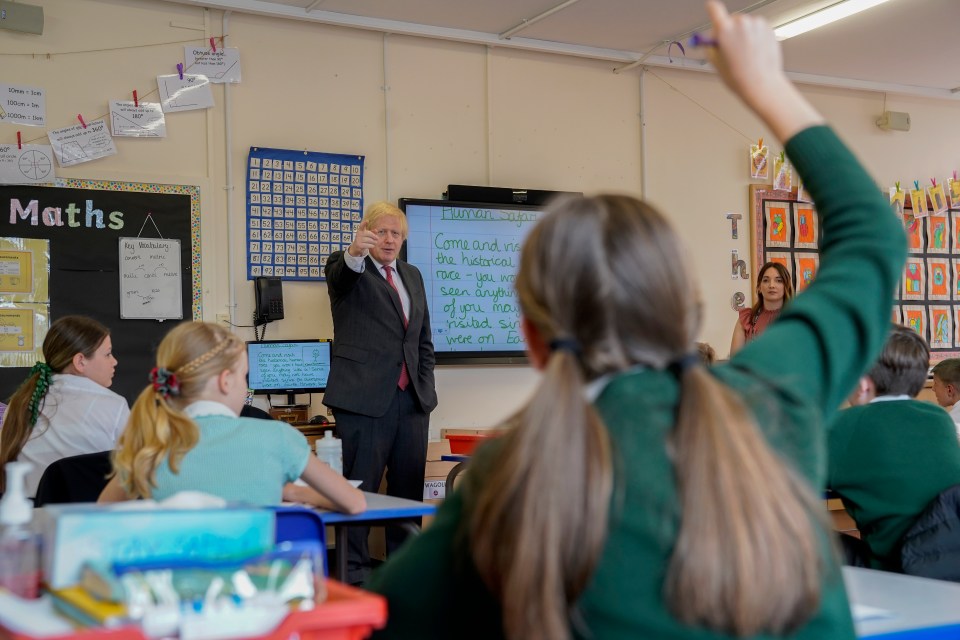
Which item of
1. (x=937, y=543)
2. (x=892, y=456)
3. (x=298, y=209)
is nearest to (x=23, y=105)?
(x=298, y=209)

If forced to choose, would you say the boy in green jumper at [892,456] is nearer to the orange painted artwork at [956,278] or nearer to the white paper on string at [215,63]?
the white paper on string at [215,63]

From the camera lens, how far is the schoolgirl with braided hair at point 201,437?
2238mm

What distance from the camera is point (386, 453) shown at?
4.58m

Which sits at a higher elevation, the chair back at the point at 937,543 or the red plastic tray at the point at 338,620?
the red plastic tray at the point at 338,620

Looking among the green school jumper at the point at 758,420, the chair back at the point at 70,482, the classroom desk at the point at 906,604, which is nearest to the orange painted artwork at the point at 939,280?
the classroom desk at the point at 906,604

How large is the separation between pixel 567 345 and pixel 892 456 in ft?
6.14

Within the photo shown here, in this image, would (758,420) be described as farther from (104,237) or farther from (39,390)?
(104,237)

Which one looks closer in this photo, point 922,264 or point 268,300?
point 268,300

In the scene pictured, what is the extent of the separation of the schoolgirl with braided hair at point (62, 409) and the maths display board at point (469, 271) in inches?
86.2

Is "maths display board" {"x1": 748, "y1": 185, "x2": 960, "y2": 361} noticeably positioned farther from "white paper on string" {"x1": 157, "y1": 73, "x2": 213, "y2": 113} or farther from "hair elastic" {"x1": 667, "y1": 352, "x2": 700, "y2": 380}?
"hair elastic" {"x1": 667, "y1": 352, "x2": 700, "y2": 380}

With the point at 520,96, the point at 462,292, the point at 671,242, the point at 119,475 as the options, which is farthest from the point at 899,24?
the point at 671,242

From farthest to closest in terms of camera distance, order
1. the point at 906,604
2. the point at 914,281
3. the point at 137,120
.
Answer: the point at 914,281
the point at 137,120
the point at 906,604

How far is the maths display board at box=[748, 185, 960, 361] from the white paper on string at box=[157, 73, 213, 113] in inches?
145

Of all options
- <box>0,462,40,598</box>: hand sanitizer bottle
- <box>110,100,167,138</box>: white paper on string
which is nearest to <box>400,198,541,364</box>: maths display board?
<box>110,100,167,138</box>: white paper on string
